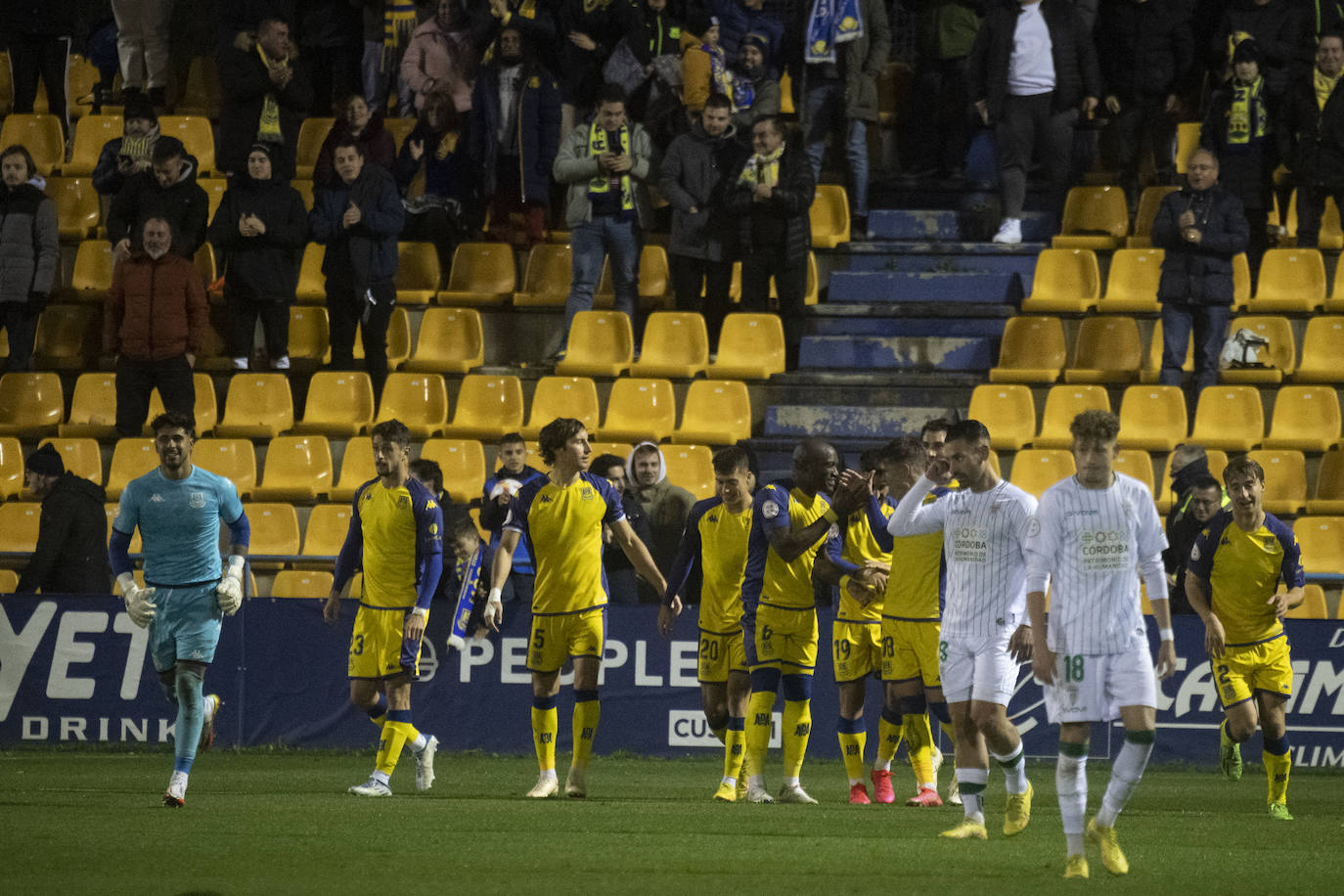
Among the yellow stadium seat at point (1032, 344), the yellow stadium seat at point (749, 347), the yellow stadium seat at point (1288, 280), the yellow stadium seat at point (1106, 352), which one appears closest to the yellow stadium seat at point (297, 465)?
the yellow stadium seat at point (749, 347)

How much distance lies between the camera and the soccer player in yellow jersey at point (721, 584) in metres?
11.6

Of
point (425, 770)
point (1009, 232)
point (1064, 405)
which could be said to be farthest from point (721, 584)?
point (1009, 232)

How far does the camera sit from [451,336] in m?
18.8

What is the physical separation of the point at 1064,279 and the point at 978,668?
972 cm

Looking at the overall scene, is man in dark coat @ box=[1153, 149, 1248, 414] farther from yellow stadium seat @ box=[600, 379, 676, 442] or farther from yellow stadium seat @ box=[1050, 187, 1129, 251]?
yellow stadium seat @ box=[600, 379, 676, 442]

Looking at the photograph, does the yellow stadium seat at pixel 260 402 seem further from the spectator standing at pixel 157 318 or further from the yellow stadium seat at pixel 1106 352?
the yellow stadium seat at pixel 1106 352

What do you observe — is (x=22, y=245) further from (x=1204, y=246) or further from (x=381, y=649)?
(x=1204, y=246)

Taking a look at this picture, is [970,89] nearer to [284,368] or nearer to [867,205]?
[867,205]

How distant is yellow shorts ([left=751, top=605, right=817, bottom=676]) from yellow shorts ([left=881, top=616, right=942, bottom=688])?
1.55 feet

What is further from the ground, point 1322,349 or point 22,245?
point 22,245

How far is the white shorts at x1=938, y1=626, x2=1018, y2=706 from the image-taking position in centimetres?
913

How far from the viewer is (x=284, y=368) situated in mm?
18422

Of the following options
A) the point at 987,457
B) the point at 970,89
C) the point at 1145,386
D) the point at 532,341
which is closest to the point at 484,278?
the point at 532,341

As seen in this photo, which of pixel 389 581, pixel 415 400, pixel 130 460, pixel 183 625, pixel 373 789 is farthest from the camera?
pixel 415 400
